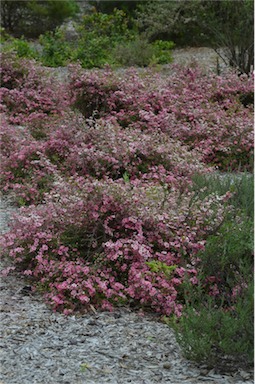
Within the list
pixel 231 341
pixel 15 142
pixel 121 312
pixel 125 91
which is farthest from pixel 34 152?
pixel 231 341

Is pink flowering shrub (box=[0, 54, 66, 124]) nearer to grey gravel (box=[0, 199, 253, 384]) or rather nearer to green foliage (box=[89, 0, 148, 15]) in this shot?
grey gravel (box=[0, 199, 253, 384])

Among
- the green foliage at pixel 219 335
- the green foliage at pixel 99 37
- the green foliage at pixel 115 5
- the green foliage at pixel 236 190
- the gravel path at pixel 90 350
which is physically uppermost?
the green foliage at pixel 115 5

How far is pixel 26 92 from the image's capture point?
31.1 ft

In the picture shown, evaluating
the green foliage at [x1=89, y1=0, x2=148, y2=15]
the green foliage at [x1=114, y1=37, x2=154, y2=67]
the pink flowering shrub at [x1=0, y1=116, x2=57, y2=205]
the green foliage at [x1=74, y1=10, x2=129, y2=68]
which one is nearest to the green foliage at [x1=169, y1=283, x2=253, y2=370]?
the pink flowering shrub at [x1=0, y1=116, x2=57, y2=205]

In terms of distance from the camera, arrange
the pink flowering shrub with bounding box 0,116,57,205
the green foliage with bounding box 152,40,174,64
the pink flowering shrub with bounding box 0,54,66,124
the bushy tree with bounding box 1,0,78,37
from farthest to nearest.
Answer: the bushy tree with bounding box 1,0,78,37 → the green foliage with bounding box 152,40,174,64 → the pink flowering shrub with bounding box 0,54,66,124 → the pink flowering shrub with bounding box 0,116,57,205

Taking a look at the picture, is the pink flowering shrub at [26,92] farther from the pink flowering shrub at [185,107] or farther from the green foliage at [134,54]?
the green foliage at [134,54]

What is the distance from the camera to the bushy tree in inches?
669

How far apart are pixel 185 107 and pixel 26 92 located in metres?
2.45

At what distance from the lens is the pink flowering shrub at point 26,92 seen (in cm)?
902

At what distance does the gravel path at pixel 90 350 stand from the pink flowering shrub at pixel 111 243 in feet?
0.62

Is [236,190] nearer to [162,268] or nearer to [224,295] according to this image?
[162,268]

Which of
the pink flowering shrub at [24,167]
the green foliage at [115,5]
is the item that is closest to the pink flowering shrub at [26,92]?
the pink flowering shrub at [24,167]

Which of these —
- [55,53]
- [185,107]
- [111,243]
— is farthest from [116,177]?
[55,53]

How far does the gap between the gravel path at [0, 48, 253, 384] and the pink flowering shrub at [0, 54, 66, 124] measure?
4784 millimetres
